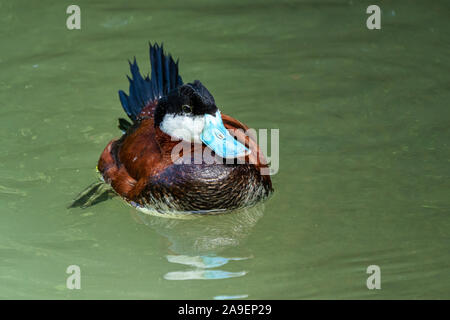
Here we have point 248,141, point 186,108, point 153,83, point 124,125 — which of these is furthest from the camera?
point 124,125

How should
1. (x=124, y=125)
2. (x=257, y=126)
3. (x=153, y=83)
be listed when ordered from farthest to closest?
1. (x=257, y=126)
2. (x=124, y=125)
3. (x=153, y=83)

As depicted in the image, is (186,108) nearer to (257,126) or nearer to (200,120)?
(200,120)

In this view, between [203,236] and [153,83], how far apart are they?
1.46m

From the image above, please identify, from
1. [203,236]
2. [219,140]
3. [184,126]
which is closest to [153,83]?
[184,126]

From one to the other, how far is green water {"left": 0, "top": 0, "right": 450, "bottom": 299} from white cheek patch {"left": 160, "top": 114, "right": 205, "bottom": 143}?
64 cm

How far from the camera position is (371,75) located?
768cm

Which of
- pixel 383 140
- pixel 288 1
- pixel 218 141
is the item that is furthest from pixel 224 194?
pixel 288 1

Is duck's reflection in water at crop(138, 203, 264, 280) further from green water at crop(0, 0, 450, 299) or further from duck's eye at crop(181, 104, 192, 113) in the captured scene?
duck's eye at crop(181, 104, 192, 113)

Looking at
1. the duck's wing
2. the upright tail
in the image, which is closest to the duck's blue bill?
the duck's wing

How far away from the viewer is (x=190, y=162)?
18.6ft

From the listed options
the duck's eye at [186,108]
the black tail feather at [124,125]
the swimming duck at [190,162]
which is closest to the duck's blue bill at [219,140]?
the swimming duck at [190,162]

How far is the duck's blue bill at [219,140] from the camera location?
5.55 m

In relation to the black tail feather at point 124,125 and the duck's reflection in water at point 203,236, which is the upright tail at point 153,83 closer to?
the black tail feather at point 124,125

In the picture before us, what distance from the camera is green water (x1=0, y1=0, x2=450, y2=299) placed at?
514 cm
